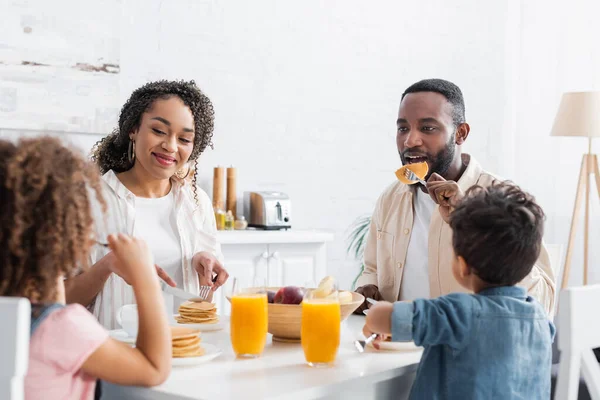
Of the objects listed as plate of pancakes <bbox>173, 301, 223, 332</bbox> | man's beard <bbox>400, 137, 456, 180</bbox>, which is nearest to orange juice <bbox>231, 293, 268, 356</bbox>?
plate of pancakes <bbox>173, 301, 223, 332</bbox>

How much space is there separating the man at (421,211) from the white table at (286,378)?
60 centimetres

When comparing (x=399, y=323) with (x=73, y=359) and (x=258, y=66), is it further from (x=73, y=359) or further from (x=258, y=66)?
(x=258, y=66)

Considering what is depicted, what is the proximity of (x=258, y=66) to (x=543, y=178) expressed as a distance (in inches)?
81.1

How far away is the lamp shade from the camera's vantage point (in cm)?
432

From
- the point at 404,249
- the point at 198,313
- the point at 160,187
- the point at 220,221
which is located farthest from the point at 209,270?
the point at 220,221

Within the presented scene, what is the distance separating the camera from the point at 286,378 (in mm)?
1478

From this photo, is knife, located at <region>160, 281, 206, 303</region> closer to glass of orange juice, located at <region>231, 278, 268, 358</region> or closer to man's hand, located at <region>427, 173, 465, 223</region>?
glass of orange juice, located at <region>231, 278, 268, 358</region>

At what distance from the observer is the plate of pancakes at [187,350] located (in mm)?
1553

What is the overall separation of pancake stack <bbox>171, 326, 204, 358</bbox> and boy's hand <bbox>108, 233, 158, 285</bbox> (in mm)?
224

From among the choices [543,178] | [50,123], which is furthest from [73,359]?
[543,178]

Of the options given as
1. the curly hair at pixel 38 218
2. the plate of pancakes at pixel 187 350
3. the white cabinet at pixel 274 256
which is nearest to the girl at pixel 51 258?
the curly hair at pixel 38 218

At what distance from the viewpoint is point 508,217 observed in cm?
154

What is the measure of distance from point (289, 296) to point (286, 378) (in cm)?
37

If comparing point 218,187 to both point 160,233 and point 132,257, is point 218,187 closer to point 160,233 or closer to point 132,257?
point 160,233
